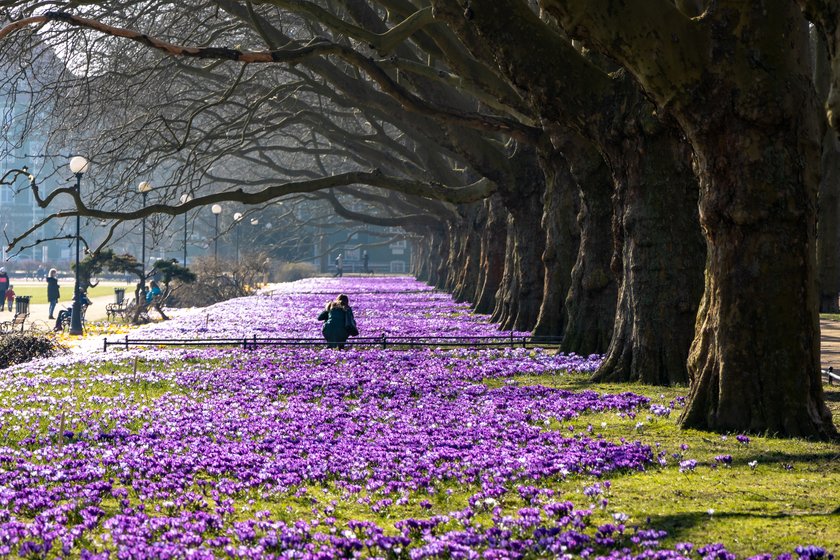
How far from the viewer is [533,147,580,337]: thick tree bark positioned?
67.0 ft

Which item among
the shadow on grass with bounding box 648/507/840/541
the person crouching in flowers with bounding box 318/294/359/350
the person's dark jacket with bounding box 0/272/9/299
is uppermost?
the person's dark jacket with bounding box 0/272/9/299

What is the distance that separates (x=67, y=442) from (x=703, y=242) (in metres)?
7.92

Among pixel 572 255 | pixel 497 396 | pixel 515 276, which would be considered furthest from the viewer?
pixel 515 276

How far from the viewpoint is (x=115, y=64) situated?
22.4 meters

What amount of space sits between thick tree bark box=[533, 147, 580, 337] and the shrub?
28.9 feet

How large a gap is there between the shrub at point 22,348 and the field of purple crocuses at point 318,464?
146 inches

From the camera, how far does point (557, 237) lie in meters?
21.2

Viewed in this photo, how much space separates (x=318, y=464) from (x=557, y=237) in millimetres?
13013

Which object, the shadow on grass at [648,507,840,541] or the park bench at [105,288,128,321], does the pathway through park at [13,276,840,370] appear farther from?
the shadow on grass at [648,507,840,541]

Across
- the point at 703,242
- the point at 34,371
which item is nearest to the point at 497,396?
the point at 703,242

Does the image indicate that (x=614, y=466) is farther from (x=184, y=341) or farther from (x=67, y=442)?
(x=184, y=341)

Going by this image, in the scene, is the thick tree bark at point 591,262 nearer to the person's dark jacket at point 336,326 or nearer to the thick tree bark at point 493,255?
the person's dark jacket at point 336,326

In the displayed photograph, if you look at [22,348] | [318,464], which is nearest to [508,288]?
[22,348]

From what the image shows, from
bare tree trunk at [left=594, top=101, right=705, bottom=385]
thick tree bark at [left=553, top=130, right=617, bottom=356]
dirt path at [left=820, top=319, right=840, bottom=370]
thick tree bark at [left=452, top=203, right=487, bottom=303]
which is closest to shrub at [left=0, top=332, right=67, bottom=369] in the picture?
thick tree bark at [left=553, top=130, right=617, bottom=356]
